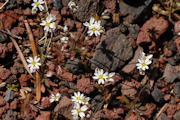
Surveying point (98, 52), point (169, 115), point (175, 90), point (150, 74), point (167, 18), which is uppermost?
point (167, 18)

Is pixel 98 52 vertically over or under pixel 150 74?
over

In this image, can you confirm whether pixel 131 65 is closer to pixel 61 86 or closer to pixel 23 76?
pixel 61 86

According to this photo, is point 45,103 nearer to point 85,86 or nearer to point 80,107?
point 80,107

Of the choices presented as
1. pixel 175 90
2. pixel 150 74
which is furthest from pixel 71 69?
pixel 175 90

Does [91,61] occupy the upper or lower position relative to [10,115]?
upper

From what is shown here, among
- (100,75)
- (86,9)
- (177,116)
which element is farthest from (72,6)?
(177,116)

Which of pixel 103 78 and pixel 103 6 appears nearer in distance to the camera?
pixel 103 78

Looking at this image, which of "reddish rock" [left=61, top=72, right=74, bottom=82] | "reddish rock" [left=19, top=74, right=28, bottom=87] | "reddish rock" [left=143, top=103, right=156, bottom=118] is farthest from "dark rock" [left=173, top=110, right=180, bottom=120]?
"reddish rock" [left=19, top=74, right=28, bottom=87]
